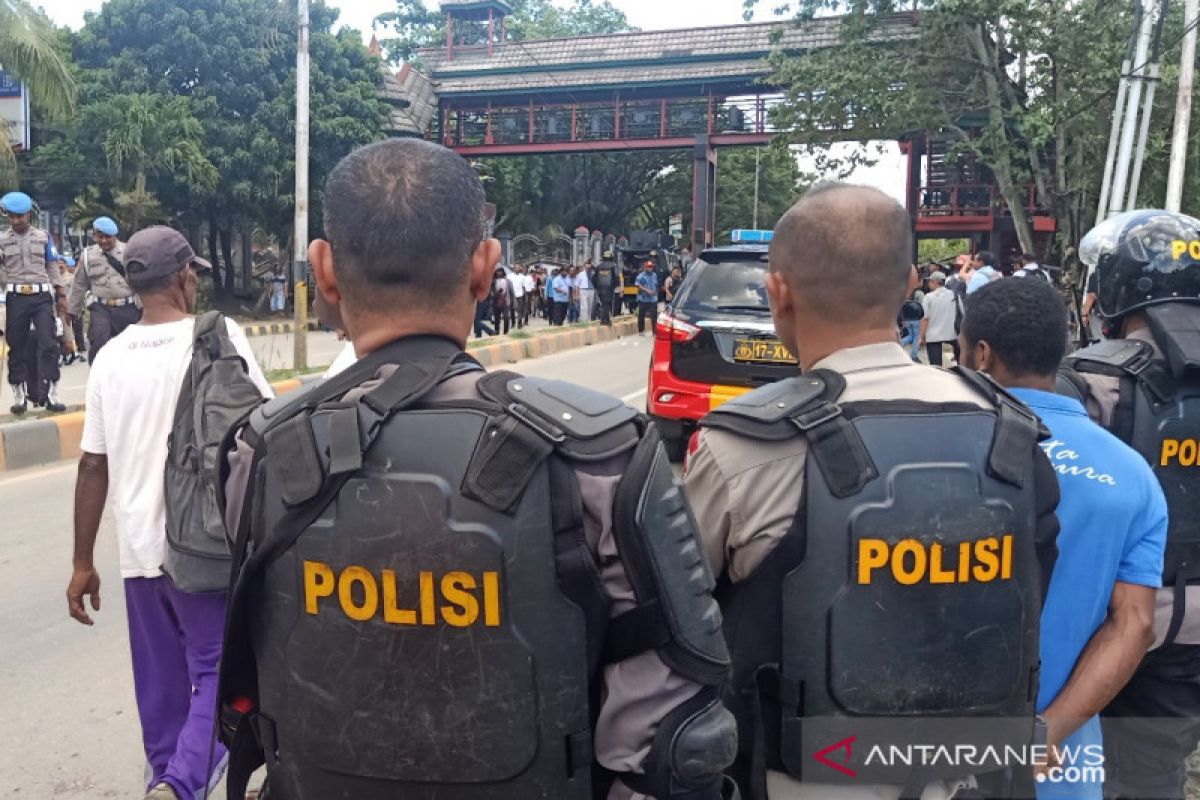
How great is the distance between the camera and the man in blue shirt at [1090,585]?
179 centimetres

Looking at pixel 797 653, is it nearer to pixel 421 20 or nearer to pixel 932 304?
pixel 932 304

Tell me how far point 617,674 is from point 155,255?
1.94m

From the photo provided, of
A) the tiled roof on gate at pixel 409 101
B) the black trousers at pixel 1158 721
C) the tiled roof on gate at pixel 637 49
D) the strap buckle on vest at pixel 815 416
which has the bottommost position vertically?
the black trousers at pixel 1158 721

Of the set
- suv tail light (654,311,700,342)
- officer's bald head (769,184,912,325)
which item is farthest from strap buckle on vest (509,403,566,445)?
suv tail light (654,311,700,342)

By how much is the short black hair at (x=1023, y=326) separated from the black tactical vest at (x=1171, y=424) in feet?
0.62

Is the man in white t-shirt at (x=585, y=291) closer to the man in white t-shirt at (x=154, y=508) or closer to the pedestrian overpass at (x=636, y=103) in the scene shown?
the pedestrian overpass at (x=636, y=103)

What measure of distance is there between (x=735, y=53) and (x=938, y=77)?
1072cm

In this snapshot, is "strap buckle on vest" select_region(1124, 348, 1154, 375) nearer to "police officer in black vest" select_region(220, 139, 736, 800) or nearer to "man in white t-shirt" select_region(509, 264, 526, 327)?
"police officer in black vest" select_region(220, 139, 736, 800)

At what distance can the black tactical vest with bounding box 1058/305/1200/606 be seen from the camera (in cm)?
218

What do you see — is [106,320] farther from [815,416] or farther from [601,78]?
[601,78]

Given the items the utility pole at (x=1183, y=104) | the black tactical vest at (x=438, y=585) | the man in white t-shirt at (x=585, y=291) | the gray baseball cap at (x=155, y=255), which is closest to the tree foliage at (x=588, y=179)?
the man in white t-shirt at (x=585, y=291)

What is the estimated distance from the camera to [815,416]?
5.12ft

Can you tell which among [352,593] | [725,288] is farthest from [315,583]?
[725,288]

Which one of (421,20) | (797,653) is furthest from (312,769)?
(421,20)
